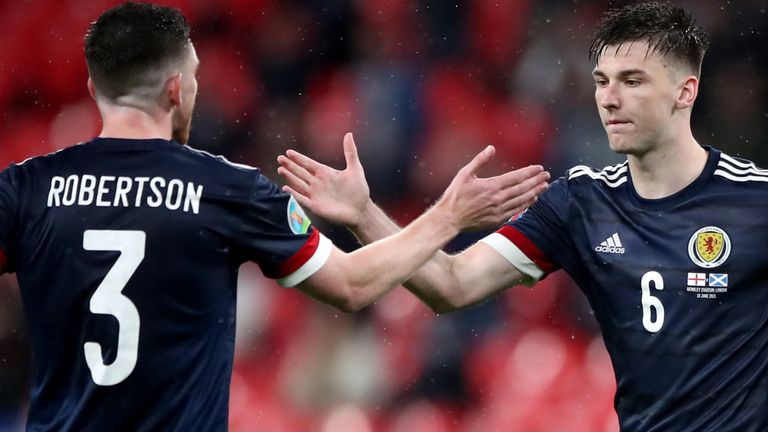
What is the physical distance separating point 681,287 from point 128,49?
5.92 feet

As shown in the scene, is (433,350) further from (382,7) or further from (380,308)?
(382,7)

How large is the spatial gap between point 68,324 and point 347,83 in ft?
16.4

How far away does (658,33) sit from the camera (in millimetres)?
3814

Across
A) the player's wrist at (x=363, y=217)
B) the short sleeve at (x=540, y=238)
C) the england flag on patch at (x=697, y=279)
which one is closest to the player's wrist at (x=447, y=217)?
the player's wrist at (x=363, y=217)

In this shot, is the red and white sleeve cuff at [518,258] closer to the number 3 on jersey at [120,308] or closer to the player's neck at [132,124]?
the player's neck at [132,124]

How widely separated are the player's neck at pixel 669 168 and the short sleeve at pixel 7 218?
1975 millimetres

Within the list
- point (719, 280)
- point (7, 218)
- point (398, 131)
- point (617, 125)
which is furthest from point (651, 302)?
point (398, 131)

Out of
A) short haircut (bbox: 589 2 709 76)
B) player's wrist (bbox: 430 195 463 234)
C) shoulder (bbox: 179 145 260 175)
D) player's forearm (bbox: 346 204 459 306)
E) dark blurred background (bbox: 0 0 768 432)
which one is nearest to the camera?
shoulder (bbox: 179 145 260 175)

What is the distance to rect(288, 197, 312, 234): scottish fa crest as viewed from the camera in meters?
2.95

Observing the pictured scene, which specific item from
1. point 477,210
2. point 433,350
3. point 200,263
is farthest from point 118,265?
point 433,350

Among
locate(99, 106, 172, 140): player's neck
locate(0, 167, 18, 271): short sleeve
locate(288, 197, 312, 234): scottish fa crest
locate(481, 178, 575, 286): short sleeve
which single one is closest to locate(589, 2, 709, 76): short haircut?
locate(481, 178, 575, 286): short sleeve

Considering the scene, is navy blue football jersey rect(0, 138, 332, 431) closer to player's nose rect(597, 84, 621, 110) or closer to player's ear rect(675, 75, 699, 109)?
player's nose rect(597, 84, 621, 110)

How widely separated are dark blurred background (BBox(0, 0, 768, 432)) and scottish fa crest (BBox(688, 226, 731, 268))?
3.59 m

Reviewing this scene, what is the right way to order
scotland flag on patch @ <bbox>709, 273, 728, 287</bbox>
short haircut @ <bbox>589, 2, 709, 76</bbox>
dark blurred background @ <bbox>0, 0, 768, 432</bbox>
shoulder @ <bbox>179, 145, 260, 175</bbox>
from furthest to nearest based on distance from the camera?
dark blurred background @ <bbox>0, 0, 768, 432</bbox> < short haircut @ <bbox>589, 2, 709, 76</bbox> < scotland flag on patch @ <bbox>709, 273, 728, 287</bbox> < shoulder @ <bbox>179, 145, 260, 175</bbox>
